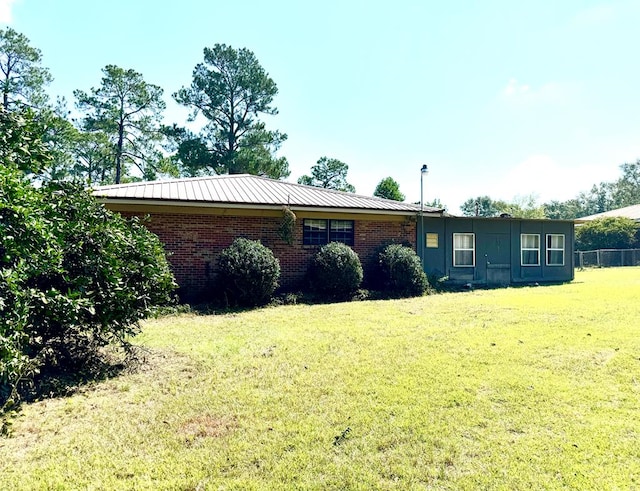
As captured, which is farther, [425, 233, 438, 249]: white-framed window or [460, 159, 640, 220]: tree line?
[460, 159, 640, 220]: tree line

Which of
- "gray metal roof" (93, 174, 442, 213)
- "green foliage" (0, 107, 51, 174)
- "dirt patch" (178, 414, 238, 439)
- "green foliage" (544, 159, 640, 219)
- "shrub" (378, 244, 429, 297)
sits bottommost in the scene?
"dirt patch" (178, 414, 238, 439)

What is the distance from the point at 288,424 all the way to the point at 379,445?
83 centimetres

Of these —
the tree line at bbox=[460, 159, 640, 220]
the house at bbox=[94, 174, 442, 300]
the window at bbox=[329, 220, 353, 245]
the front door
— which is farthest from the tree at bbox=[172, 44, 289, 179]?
the tree line at bbox=[460, 159, 640, 220]

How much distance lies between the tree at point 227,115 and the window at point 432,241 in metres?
16.6

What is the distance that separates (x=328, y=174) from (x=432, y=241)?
2665 cm

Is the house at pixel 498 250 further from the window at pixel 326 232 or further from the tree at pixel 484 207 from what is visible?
the tree at pixel 484 207

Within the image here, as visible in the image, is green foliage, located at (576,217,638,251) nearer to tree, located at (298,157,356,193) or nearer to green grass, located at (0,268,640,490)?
tree, located at (298,157,356,193)

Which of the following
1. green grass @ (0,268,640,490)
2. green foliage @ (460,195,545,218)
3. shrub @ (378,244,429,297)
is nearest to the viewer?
green grass @ (0,268,640,490)

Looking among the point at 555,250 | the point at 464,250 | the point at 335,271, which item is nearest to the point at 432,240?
the point at 464,250

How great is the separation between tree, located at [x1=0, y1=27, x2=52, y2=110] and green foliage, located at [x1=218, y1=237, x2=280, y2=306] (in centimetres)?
2226

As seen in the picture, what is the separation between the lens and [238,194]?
1260cm

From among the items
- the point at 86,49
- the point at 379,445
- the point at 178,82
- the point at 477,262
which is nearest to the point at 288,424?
the point at 379,445

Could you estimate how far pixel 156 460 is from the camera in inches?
115

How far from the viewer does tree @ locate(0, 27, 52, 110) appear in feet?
79.8
